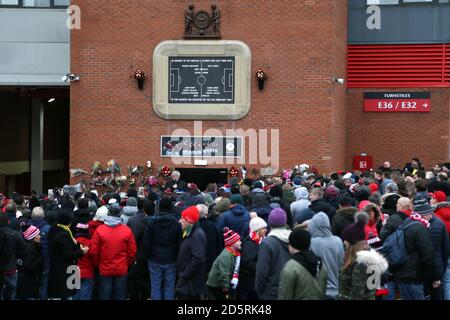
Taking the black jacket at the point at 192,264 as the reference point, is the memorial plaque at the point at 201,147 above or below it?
above

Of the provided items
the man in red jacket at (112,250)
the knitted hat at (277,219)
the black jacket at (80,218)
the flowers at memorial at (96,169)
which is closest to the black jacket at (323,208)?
the knitted hat at (277,219)

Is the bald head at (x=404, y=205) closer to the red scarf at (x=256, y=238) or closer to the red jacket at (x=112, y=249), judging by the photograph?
the red scarf at (x=256, y=238)

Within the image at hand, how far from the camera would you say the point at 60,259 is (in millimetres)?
10852

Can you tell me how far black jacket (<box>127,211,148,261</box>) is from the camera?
37.3ft

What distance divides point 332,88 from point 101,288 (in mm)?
12238

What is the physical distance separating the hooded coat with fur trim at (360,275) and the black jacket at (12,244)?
4784 millimetres

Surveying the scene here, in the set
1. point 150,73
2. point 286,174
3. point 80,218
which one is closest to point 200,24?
point 150,73

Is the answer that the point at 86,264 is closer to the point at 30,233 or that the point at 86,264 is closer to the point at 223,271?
the point at 30,233

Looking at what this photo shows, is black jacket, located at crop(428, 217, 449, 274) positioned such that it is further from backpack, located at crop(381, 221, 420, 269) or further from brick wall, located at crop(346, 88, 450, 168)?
brick wall, located at crop(346, 88, 450, 168)

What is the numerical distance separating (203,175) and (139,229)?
10.5m

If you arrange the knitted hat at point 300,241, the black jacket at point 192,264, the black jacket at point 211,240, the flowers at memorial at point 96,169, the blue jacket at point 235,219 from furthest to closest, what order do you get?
the flowers at memorial at point 96,169, the blue jacket at point 235,219, the black jacket at point 211,240, the black jacket at point 192,264, the knitted hat at point 300,241

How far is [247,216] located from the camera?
11.3 metres

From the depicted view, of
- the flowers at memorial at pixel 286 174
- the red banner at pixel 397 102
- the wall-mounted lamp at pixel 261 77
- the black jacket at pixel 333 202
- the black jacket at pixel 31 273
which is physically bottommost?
the black jacket at pixel 31 273

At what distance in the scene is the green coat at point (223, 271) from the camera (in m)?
9.80
